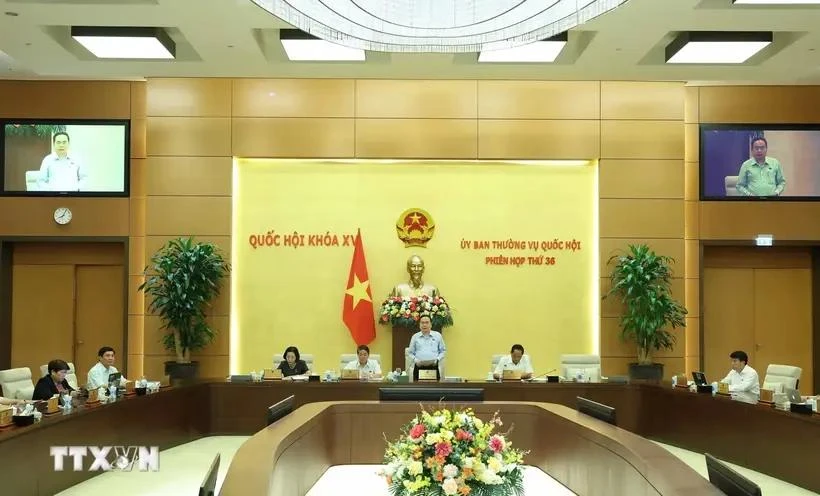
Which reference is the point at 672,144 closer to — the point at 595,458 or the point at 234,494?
the point at 595,458

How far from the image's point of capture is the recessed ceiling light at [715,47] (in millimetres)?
8758

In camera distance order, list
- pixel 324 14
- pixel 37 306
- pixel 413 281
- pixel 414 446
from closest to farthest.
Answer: pixel 414 446
pixel 324 14
pixel 413 281
pixel 37 306

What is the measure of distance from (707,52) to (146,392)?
264 inches

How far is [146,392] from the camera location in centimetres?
764

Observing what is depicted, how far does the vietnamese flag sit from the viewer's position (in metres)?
11.2

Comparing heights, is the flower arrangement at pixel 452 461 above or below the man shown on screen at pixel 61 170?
below

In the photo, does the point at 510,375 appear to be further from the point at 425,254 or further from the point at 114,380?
the point at 114,380

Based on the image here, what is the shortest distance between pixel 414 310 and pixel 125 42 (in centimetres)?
456

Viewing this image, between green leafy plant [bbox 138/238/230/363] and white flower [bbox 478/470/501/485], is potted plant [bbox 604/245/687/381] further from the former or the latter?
white flower [bbox 478/470/501/485]

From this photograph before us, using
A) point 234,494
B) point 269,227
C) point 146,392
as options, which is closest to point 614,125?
point 269,227

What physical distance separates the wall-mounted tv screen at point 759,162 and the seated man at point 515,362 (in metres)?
3.90

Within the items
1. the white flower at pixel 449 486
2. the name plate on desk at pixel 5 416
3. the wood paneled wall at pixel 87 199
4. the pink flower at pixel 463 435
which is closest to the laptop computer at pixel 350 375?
the name plate on desk at pixel 5 416

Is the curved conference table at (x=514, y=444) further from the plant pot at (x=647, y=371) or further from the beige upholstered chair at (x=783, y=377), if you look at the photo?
the plant pot at (x=647, y=371)

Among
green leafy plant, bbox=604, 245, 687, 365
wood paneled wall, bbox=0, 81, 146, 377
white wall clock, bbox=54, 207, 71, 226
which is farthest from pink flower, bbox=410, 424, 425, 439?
white wall clock, bbox=54, 207, 71, 226
